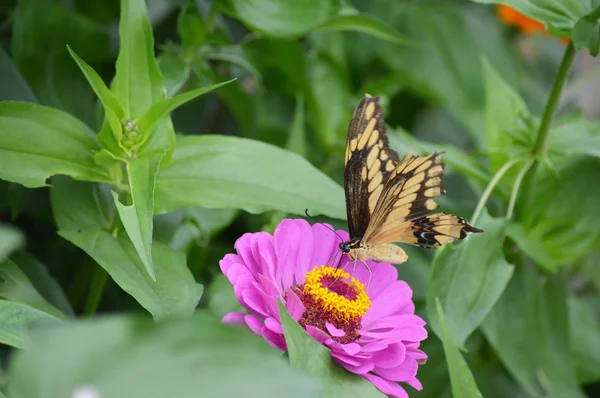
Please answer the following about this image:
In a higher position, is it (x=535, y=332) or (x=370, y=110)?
(x=370, y=110)

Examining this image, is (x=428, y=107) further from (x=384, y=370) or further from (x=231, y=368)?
(x=231, y=368)

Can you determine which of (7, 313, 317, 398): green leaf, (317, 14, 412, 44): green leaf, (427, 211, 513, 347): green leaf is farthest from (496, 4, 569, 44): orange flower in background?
(7, 313, 317, 398): green leaf

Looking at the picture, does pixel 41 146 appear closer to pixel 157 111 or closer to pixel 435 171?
pixel 157 111

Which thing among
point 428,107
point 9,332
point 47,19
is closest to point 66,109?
point 47,19

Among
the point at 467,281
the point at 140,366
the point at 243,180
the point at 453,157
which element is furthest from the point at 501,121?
the point at 140,366

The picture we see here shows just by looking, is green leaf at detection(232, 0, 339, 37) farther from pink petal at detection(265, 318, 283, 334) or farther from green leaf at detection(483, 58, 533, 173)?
pink petal at detection(265, 318, 283, 334)
